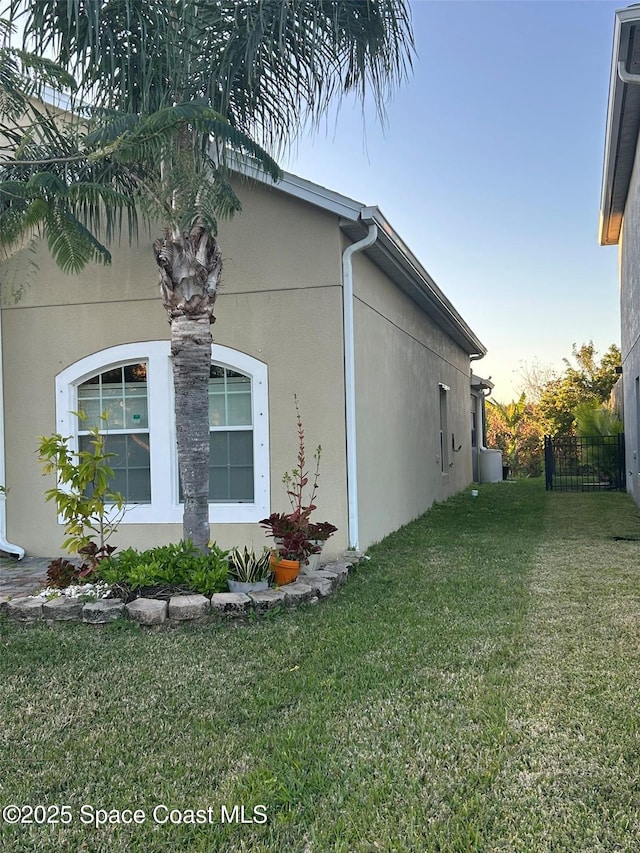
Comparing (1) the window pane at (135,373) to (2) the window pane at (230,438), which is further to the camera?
(1) the window pane at (135,373)

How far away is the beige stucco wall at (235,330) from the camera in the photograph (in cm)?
776

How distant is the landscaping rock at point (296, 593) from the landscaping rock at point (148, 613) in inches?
42.5

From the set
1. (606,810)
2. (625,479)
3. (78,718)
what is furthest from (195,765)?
(625,479)

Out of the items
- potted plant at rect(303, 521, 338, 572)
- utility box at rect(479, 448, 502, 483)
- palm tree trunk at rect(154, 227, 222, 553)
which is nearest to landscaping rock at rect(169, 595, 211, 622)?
palm tree trunk at rect(154, 227, 222, 553)

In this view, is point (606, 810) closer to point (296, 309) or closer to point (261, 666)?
point (261, 666)

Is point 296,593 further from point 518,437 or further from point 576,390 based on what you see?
point 576,390

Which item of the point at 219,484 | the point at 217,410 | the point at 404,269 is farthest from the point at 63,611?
the point at 404,269

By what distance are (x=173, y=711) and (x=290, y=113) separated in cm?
563

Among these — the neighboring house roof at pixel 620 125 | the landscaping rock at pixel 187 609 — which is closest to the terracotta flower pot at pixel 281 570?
the landscaping rock at pixel 187 609

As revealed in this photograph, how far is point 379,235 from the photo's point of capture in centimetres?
779

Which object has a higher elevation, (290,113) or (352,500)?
(290,113)

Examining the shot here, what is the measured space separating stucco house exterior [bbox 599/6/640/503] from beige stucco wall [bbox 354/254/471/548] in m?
3.84

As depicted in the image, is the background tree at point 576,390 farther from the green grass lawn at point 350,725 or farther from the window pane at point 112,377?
the window pane at point 112,377

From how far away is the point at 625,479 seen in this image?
1622 cm
